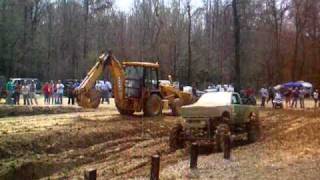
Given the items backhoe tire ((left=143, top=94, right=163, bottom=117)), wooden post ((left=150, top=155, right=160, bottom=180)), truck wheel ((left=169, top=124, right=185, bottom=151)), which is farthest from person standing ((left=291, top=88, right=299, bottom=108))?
wooden post ((left=150, top=155, right=160, bottom=180))

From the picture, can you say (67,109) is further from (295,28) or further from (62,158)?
(295,28)

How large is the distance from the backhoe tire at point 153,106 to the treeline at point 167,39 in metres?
45.6


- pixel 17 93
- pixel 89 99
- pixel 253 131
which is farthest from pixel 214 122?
pixel 17 93

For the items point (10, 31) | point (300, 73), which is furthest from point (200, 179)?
point (300, 73)

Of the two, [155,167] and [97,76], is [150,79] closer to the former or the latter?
[97,76]

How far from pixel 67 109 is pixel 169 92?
22.2 ft

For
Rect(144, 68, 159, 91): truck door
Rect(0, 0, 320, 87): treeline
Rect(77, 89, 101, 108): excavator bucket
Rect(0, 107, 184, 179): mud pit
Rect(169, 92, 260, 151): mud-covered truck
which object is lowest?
Rect(0, 107, 184, 179): mud pit

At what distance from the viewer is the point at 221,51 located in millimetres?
92875

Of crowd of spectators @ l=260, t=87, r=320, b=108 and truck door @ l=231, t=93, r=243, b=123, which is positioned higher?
crowd of spectators @ l=260, t=87, r=320, b=108

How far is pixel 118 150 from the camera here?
906 inches

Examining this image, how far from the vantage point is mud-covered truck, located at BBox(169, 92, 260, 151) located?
70.8 feet

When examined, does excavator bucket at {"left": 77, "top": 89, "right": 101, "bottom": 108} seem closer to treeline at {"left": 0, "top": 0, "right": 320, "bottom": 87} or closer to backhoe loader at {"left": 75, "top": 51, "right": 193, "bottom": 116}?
backhoe loader at {"left": 75, "top": 51, "right": 193, "bottom": 116}

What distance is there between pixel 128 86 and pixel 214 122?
12.3 metres

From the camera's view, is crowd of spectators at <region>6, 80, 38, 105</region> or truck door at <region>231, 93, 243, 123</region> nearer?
truck door at <region>231, 93, 243, 123</region>
